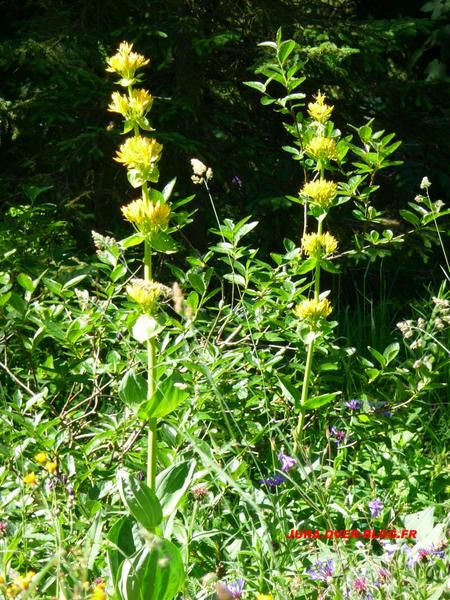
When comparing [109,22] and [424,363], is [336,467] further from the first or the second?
[109,22]

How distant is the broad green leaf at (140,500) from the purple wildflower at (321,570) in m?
0.37

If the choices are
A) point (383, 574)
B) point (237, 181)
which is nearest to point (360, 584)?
point (383, 574)

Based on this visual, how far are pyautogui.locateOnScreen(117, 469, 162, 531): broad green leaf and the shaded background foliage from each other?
7.17ft

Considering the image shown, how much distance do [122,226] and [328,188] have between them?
2163 millimetres

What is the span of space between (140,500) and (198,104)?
2911mm

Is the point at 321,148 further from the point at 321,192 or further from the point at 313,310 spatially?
the point at 313,310

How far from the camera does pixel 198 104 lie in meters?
4.21

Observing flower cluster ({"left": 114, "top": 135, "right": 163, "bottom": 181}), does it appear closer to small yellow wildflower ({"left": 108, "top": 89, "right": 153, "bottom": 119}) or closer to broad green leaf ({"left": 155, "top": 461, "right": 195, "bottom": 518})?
small yellow wildflower ({"left": 108, "top": 89, "right": 153, "bottom": 119})

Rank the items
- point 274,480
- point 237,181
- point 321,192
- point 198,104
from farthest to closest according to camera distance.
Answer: point 237,181, point 198,104, point 321,192, point 274,480

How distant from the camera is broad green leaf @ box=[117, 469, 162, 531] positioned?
1611mm

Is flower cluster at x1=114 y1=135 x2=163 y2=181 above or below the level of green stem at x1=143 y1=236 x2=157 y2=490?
above

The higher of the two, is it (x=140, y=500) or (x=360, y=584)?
(x=140, y=500)

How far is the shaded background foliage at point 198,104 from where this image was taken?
3.98 metres

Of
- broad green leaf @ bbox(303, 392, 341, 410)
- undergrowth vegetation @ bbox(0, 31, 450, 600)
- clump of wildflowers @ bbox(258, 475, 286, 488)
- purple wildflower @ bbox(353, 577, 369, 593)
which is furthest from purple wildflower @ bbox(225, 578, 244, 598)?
broad green leaf @ bbox(303, 392, 341, 410)
